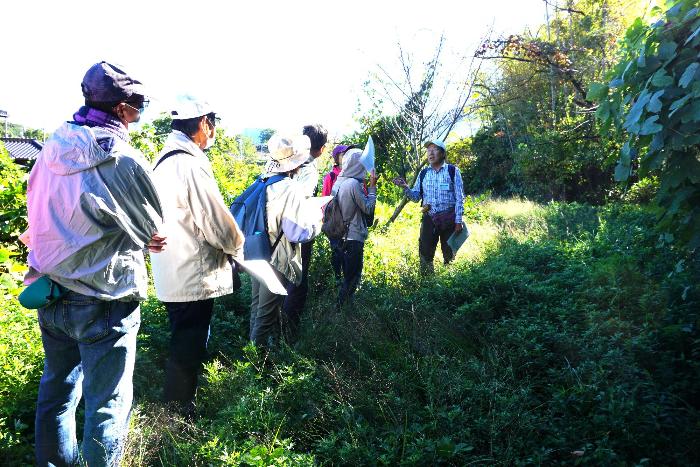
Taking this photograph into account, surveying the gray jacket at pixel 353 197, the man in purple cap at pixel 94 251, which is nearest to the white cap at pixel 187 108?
the man in purple cap at pixel 94 251

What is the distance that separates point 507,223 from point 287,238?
6971 millimetres

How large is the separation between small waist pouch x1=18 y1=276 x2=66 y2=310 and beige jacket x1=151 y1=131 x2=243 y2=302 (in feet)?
2.63

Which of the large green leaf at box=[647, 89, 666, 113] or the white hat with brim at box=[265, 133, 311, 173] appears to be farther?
the white hat with brim at box=[265, 133, 311, 173]

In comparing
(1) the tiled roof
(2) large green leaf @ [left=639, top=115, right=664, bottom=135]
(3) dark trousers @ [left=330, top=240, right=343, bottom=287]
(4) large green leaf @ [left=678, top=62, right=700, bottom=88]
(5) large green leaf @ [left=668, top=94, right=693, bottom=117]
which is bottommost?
(3) dark trousers @ [left=330, top=240, right=343, bottom=287]

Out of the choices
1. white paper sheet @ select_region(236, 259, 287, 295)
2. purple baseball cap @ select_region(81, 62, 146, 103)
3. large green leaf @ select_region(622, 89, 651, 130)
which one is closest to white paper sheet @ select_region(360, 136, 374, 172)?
white paper sheet @ select_region(236, 259, 287, 295)

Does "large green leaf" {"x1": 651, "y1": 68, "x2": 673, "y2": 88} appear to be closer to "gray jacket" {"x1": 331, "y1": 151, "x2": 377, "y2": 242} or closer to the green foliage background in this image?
the green foliage background

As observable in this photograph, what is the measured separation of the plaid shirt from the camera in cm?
635

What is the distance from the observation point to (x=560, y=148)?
13.5m

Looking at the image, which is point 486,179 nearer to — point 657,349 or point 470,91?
point 470,91

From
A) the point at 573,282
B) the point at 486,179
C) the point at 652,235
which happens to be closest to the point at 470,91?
the point at 652,235

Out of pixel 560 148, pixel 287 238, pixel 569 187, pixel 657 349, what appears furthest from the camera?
pixel 569 187

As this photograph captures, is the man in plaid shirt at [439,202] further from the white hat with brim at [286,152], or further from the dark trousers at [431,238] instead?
the white hat with brim at [286,152]

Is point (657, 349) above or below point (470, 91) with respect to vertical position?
below

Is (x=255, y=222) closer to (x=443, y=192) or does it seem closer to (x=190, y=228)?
Result: (x=190, y=228)
